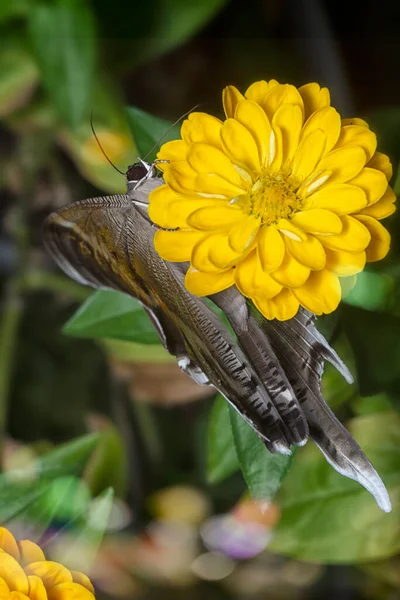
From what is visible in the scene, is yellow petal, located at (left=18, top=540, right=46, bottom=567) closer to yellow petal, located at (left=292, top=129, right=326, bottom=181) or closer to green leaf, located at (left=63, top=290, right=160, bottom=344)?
green leaf, located at (left=63, top=290, right=160, bottom=344)

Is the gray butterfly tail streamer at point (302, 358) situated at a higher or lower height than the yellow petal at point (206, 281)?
lower

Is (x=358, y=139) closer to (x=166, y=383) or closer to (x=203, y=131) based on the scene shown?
(x=203, y=131)

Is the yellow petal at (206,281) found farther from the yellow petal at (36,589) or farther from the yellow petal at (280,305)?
the yellow petal at (36,589)

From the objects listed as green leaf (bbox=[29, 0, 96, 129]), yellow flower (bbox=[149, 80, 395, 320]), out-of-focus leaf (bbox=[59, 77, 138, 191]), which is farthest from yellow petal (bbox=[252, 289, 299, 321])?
green leaf (bbox=[29, 0, 96, 129])

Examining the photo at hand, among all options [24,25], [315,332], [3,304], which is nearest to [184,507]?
[315,332]

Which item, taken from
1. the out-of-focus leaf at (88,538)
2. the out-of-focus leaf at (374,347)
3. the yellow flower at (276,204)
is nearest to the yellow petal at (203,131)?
the yellow flower at (276,204)

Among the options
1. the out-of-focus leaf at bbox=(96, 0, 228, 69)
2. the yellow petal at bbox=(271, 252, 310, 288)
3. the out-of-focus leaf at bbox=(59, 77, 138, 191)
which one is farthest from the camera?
the out-of-focus leaf at bbox=(96, 0, 228, 69)

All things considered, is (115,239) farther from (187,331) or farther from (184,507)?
(184,507)
